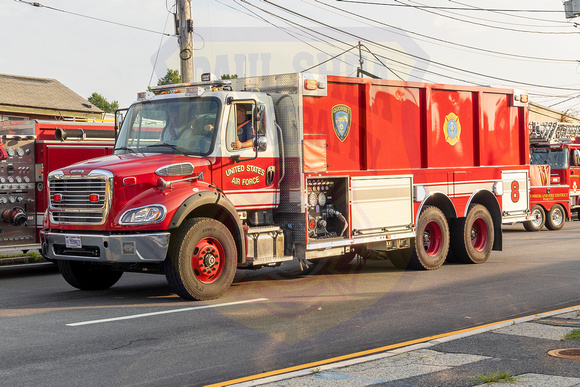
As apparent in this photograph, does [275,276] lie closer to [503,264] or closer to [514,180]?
[503,264]

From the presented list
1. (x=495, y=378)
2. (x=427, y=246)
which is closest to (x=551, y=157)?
(x=427, y=246)

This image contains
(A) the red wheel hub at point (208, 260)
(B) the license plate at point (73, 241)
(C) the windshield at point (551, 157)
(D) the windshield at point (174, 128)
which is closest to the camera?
(B) the license plate at point (73, 241)

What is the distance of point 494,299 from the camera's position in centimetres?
1000

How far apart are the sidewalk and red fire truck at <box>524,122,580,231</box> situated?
16.5 m

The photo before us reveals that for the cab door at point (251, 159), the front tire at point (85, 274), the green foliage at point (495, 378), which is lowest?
the green foliage at point (495, 378)

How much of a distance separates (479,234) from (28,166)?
9.03m

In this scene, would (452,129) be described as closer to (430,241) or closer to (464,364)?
(430,241)

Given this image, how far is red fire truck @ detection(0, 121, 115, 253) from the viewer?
13242 millimetres

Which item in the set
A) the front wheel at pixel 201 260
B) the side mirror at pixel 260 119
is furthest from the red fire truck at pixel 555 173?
the front wheel at pixel 201 260

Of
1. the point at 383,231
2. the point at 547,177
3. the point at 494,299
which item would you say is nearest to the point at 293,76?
the point at 383,231

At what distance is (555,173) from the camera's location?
993 inches

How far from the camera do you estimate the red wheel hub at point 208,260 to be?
9750 mm

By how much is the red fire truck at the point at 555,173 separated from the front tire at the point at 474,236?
8.84 m

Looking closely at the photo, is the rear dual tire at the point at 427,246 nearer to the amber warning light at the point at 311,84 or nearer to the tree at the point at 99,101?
the amber warning light at the point at 311,84
